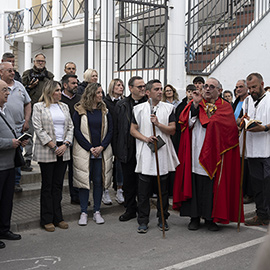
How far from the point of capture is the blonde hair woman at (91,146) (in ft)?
19.0

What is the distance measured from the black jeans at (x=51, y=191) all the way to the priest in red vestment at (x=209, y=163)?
62.6 inches

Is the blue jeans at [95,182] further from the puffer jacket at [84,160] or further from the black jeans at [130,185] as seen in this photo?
the black jeans at [130,185]

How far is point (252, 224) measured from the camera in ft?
19.0

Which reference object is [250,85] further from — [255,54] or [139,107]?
[255,54]

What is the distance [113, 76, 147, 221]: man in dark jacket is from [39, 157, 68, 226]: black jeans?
0.91 meters

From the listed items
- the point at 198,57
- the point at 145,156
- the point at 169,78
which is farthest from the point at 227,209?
the point at 198,57

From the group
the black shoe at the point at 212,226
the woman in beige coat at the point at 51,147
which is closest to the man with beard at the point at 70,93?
the woman in beige coat at the point at 51,147

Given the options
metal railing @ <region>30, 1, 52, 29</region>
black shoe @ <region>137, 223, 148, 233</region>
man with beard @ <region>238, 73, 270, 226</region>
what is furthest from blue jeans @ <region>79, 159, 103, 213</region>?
metal railing @ <region>30, 1, 52, 29</region>

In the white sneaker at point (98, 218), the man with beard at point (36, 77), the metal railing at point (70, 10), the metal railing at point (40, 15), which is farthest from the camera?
the metal railing at point (40, 15)

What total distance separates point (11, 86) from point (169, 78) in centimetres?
455

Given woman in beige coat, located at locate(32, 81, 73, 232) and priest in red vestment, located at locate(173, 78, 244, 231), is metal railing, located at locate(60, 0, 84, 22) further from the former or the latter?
priest in red vestment, located at locate(173, 78, 244, 231)

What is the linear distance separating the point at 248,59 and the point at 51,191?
7.12 metres

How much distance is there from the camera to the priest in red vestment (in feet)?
18.1

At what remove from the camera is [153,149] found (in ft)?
18.1
